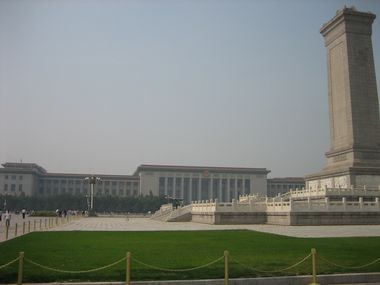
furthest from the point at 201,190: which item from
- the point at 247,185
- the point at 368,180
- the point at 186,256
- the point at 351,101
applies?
the point at 186,256

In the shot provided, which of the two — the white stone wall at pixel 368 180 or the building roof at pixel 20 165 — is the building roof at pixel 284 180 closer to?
the building roof at pixel 20 165

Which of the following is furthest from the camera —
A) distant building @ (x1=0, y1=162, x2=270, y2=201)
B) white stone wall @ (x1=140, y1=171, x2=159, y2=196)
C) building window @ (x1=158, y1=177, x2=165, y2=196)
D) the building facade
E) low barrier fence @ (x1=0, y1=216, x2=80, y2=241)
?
building window @ (x1=158, y1=177, x2=165, y2=196)

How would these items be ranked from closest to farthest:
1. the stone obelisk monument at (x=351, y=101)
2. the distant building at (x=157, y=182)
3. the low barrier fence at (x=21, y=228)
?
1. the low barrier fence at (x=21, y=228)
2. the stone obelisk monument at (x=351, y=101)
3. the distant building at (x=157, y=182)

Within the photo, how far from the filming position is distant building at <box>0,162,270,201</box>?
111 metres

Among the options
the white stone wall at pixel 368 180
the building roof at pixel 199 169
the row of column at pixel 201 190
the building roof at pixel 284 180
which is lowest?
the white stone wall at pixel 368 180

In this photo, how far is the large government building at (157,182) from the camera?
11150cm

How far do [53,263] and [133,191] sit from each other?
10806cm

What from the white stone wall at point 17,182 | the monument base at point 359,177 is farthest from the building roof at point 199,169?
the monument base at point 359,177

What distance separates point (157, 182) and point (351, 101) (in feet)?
239

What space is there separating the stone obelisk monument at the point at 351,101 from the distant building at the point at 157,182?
66.0m

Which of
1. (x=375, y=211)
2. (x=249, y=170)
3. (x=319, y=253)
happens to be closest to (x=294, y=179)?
(x=249, y=170)

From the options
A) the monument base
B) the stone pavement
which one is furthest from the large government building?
the stone pavement

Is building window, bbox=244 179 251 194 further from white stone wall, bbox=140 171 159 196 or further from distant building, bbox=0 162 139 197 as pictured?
distant building, bbox=0 162 139 197

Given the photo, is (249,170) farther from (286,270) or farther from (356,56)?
(286,270)
